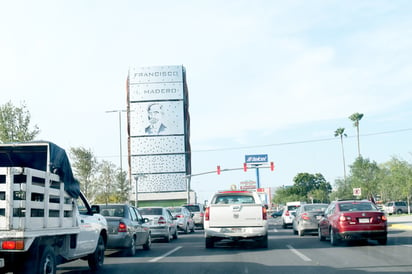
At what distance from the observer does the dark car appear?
14.2 metres

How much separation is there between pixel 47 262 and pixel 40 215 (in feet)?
2.54

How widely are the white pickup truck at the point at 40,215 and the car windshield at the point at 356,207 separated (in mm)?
9290

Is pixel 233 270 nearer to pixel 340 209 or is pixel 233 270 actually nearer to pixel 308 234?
pixel 340 209

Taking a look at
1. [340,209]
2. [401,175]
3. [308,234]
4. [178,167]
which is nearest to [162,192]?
[178,167]

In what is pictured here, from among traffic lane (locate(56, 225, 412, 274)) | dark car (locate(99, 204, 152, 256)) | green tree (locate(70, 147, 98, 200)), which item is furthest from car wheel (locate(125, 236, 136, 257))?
green tree (locate(70, 147, 98, 200))

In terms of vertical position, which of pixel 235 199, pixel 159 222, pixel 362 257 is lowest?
pixel 362 257

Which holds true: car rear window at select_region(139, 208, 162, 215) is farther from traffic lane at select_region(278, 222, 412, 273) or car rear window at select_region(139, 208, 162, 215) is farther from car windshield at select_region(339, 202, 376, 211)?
car windshield at select_region(339, 202, 376, 211)

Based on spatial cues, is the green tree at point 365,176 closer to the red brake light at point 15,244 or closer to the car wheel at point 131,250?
the car wheel at point 131,250

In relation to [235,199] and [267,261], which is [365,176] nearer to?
[235,199]

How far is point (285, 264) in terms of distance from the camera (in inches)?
471

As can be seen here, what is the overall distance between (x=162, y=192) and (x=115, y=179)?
187ft

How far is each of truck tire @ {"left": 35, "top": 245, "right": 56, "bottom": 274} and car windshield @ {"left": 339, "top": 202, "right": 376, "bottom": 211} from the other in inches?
448

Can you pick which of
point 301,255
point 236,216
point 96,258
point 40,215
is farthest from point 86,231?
point 236,216

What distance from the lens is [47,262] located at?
27.5 feet
